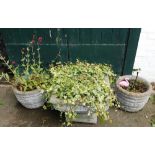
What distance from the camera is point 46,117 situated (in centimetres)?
355

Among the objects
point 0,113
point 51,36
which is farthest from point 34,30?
point 0,113

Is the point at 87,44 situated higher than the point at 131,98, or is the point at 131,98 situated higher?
the point at 87,44

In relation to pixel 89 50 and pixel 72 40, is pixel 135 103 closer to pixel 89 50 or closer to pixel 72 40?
pixel 89 50

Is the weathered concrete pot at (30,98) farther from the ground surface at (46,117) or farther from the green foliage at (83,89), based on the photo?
the green foliage at (83,89)

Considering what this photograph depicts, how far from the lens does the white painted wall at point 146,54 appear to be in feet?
11.3

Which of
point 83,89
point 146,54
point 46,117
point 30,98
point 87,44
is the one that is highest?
point 87,44

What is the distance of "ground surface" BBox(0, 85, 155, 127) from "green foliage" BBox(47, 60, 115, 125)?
480 mm

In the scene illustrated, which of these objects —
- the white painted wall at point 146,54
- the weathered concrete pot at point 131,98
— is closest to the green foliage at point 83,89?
the weathered concrete pot at point 131,98

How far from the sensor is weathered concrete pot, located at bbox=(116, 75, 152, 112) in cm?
325

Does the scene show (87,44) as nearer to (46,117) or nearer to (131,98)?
(131,98)

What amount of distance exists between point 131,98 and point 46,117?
1.32 m

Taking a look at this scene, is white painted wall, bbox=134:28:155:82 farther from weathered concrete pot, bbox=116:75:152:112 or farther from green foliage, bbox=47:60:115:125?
green foliage, bbox=47:60:115:125

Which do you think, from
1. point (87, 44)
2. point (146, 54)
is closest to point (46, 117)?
point (87, 44)

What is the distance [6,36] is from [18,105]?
3.70 ft
